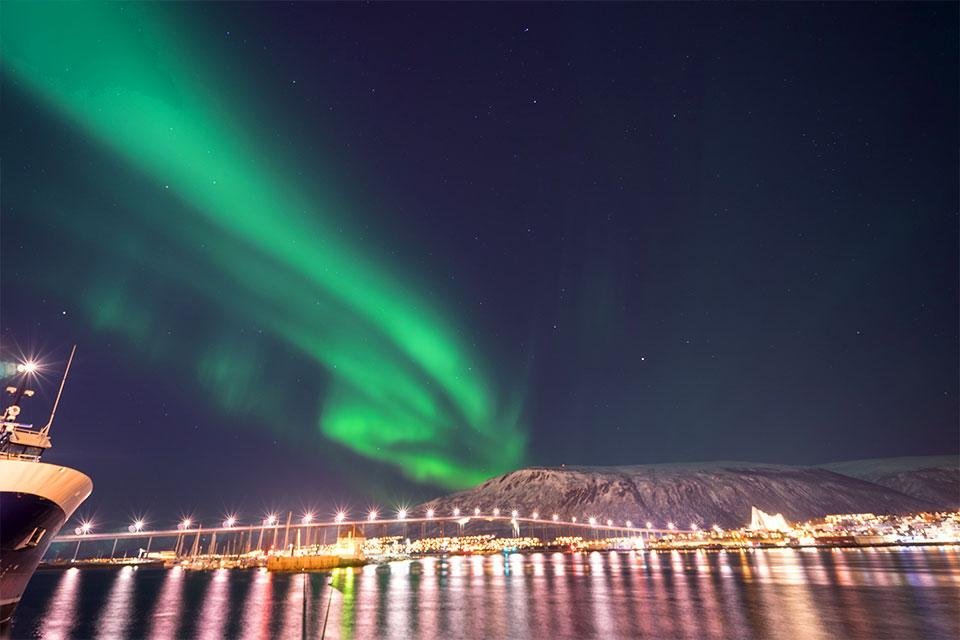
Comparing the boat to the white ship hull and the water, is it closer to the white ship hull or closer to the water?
the white ship hull

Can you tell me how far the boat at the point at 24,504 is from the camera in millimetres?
31047

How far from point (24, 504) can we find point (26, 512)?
0.74m

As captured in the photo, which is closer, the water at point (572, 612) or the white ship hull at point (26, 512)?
the white ship hull at point (26, 512)

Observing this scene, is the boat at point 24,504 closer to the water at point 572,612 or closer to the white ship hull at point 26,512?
the white ship hull at point 26,512

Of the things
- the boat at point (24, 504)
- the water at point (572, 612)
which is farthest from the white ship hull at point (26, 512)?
the water at point (572, 612)

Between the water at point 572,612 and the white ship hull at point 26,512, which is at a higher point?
the white ship hull at point 26,512

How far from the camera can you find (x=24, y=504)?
104 feet

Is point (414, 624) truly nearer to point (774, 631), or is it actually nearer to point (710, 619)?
point (710, 619)

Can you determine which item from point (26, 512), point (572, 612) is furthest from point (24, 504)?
point (572, 612)

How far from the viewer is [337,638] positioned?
3841cm

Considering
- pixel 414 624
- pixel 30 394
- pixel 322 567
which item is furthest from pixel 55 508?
pixel 322 567

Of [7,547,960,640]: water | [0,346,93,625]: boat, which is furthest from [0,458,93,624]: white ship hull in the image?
[7,547,960,640]: water

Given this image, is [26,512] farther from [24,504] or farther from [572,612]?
[572,612]

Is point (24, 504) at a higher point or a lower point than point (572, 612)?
higher
